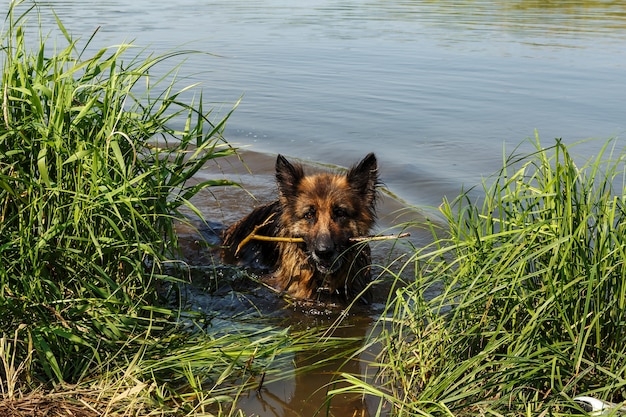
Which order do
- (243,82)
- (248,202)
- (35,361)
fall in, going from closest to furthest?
(35,361), (248,202), (243,82)

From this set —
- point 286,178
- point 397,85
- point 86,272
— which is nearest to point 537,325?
point 86,272

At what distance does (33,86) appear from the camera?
12.7 feet

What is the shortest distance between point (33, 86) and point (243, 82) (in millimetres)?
9698

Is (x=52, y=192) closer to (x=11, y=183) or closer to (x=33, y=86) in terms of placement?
(x=11, y=183)

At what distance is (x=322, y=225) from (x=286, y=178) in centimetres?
53

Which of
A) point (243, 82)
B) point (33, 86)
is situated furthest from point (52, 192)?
point (243, 82)

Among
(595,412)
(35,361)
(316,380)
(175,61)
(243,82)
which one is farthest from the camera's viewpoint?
(175,61)

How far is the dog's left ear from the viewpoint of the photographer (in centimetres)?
578

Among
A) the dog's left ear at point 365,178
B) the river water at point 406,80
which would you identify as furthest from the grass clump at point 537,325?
the dog's left ear at point 365,178

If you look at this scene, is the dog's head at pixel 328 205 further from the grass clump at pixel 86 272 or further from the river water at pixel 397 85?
the grass clump at pixel 86 272

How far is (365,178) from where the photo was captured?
585cm

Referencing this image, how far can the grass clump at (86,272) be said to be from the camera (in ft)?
11.5

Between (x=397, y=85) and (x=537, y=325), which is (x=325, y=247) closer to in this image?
(x=537, y=325)

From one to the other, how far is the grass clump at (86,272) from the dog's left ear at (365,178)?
199 centimetres
